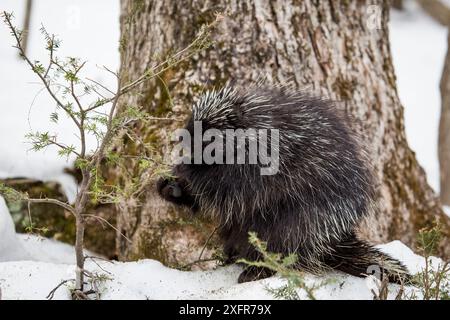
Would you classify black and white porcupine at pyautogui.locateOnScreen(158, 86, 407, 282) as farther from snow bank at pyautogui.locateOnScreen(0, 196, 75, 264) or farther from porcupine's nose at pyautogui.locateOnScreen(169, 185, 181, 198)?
snow bank at pyautogui.locateOnScreen(0, 196, 75, 264)

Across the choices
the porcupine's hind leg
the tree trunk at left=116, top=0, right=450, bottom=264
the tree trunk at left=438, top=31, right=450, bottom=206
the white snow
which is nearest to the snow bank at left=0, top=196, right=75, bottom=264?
the tree trunk at left=116, top=0, right=450, bottom=264

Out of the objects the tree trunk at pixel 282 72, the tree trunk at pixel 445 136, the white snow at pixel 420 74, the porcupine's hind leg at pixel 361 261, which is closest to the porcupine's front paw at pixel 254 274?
the porcupine's hind leg at pixel 361 261

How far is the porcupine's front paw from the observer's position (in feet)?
9.99

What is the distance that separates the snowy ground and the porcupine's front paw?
10cm

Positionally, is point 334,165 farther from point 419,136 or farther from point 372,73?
point 419,136

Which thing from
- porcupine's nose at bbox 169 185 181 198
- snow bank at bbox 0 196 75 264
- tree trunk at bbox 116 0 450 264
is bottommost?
snow bank at bbox 0 196 75 264

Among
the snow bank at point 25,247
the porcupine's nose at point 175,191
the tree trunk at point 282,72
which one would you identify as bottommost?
the snow bank at point 25,247

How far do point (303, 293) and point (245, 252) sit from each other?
58cm

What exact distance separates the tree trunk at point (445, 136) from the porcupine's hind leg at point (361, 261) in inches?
137

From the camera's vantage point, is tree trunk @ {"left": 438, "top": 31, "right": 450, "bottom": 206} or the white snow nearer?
tree trunk @ {"left": 438, "top": 31, "right": 450, "bottom": 206}

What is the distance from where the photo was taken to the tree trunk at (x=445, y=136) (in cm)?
603

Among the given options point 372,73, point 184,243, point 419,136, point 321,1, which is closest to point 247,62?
point 321,1

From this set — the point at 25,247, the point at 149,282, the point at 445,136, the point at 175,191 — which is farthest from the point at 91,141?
the point at 445,136

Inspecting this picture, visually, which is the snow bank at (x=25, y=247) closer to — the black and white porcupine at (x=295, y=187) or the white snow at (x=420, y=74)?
the black and white porcupine at (x=295, y=187)
